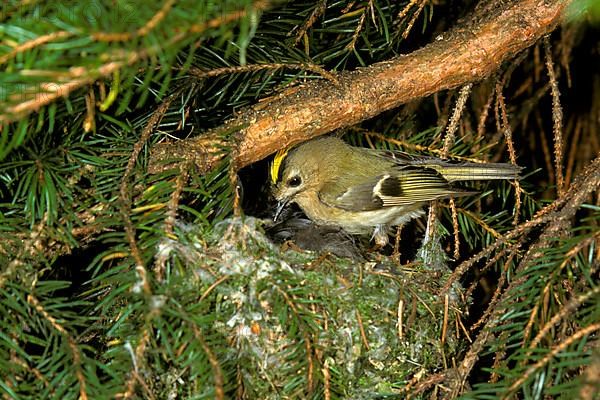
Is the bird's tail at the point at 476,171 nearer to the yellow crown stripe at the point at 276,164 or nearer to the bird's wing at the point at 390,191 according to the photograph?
the bird's wing at the point at 390,191

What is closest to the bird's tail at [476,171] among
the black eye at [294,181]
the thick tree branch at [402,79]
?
the thick tree branch at [402,79]

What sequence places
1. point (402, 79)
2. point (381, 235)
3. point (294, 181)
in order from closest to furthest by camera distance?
1. point (402, 79)
2. point (294, 181)
3. point (381, 235)

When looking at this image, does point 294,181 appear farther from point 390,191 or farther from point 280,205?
point 390,191

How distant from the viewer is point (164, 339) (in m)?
1.37

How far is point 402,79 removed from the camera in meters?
2.22

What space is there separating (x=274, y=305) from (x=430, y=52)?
1.06 metres

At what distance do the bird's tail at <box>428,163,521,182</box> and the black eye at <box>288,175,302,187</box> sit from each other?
22.3 inches

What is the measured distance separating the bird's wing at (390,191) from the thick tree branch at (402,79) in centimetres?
65

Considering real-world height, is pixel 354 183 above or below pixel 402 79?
below

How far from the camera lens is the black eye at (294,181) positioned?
118 inches

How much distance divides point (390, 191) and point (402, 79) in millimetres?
885

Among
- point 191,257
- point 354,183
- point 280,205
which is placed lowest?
point 280,205

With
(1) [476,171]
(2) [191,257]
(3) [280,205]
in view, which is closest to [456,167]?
(1) [476,171]

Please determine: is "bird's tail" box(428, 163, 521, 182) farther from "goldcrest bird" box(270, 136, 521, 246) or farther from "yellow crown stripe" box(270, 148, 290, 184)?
"yellow crown stripe" box(270, 148, 290, 184)
